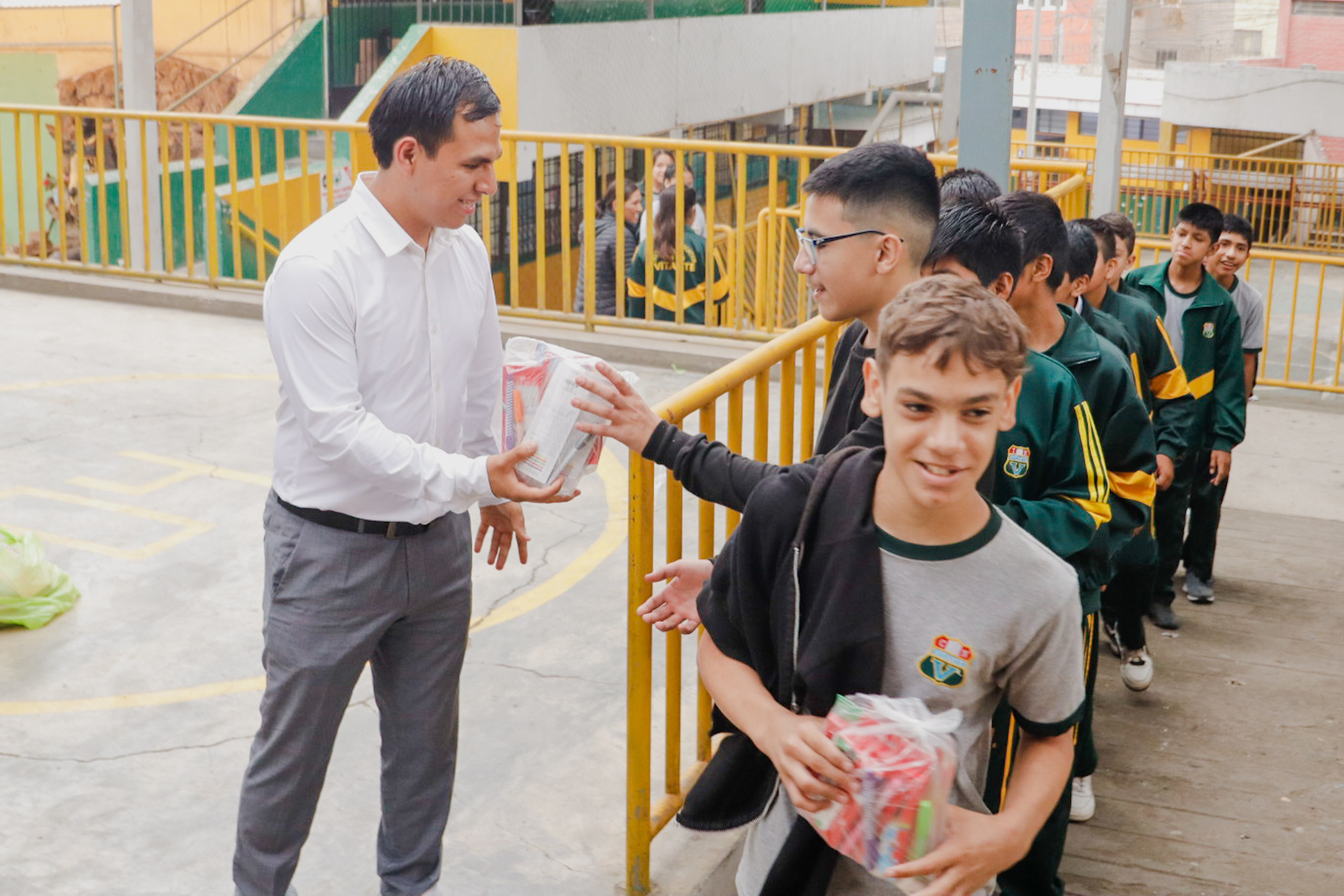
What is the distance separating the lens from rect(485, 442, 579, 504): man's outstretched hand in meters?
2.90

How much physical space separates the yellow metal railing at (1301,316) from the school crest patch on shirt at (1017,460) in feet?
26.1

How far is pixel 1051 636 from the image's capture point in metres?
2.19

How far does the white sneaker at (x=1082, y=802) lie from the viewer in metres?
4.17

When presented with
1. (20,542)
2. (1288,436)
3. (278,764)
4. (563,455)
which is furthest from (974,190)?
(1288,436)

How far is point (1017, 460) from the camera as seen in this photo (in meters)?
2.94

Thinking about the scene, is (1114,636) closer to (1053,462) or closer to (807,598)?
(1053,462)

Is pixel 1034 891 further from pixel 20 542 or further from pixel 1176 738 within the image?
pixel 20 542

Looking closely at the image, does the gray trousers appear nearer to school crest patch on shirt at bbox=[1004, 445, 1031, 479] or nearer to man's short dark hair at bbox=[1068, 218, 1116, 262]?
school crest patch on shirt at bbox=[1004, 445, 1031, 479]

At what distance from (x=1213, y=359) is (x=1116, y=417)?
8.91ft

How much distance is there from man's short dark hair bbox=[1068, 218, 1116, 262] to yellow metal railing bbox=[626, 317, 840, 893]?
3.85ft

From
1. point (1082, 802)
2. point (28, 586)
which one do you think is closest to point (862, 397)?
point (1082, 802)

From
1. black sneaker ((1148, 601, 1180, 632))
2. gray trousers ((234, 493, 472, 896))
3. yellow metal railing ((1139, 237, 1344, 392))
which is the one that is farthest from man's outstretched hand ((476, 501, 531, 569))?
yellow metal railing ((1139, 237, 1344, 392))

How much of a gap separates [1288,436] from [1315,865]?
533 centimetres

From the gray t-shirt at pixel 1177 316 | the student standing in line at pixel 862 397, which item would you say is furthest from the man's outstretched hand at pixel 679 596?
the gray t-shirt at pixel 1177 316
